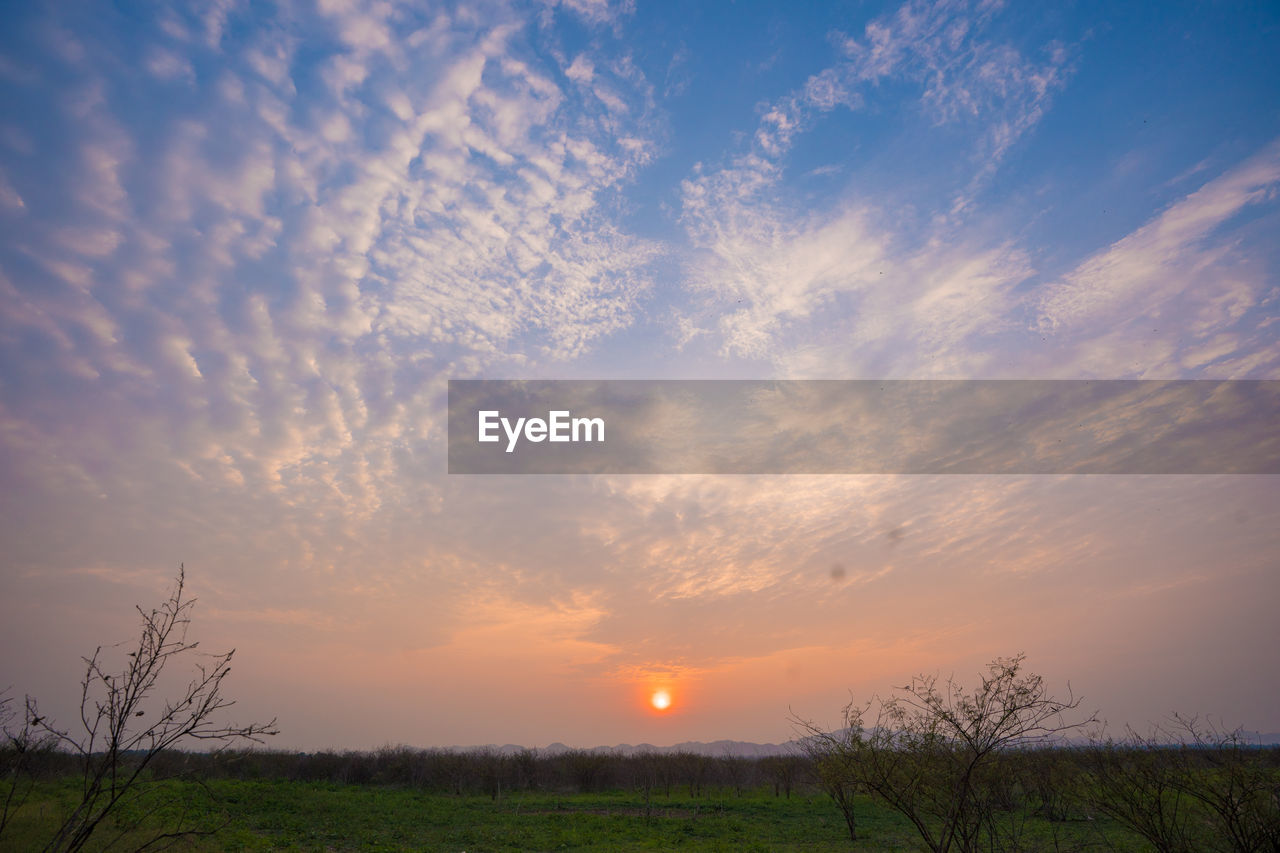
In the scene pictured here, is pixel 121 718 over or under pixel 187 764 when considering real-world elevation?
over

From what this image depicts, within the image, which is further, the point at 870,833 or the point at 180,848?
the point at 870,833

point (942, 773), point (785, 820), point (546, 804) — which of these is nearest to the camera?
point (942, 773)

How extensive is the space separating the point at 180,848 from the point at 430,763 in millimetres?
30414

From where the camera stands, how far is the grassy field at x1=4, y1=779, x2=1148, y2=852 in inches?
773

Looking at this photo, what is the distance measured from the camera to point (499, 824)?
25.6m

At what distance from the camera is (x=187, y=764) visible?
16.0 feet

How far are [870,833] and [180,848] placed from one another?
21.4m

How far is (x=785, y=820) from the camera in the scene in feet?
90.5

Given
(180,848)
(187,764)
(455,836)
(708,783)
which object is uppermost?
(187,764)

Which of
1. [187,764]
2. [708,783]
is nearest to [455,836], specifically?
[187,764]

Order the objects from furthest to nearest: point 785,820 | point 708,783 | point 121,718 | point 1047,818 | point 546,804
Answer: point 708,783 < point 546,804 < point 785,820 < point 1047,818 < point 121,718

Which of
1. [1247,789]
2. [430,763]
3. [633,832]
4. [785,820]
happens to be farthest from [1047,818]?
[430,763]

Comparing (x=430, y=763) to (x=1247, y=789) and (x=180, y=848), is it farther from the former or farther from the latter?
(x=1247, y=789)

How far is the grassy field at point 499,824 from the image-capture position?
19625 millimetres
